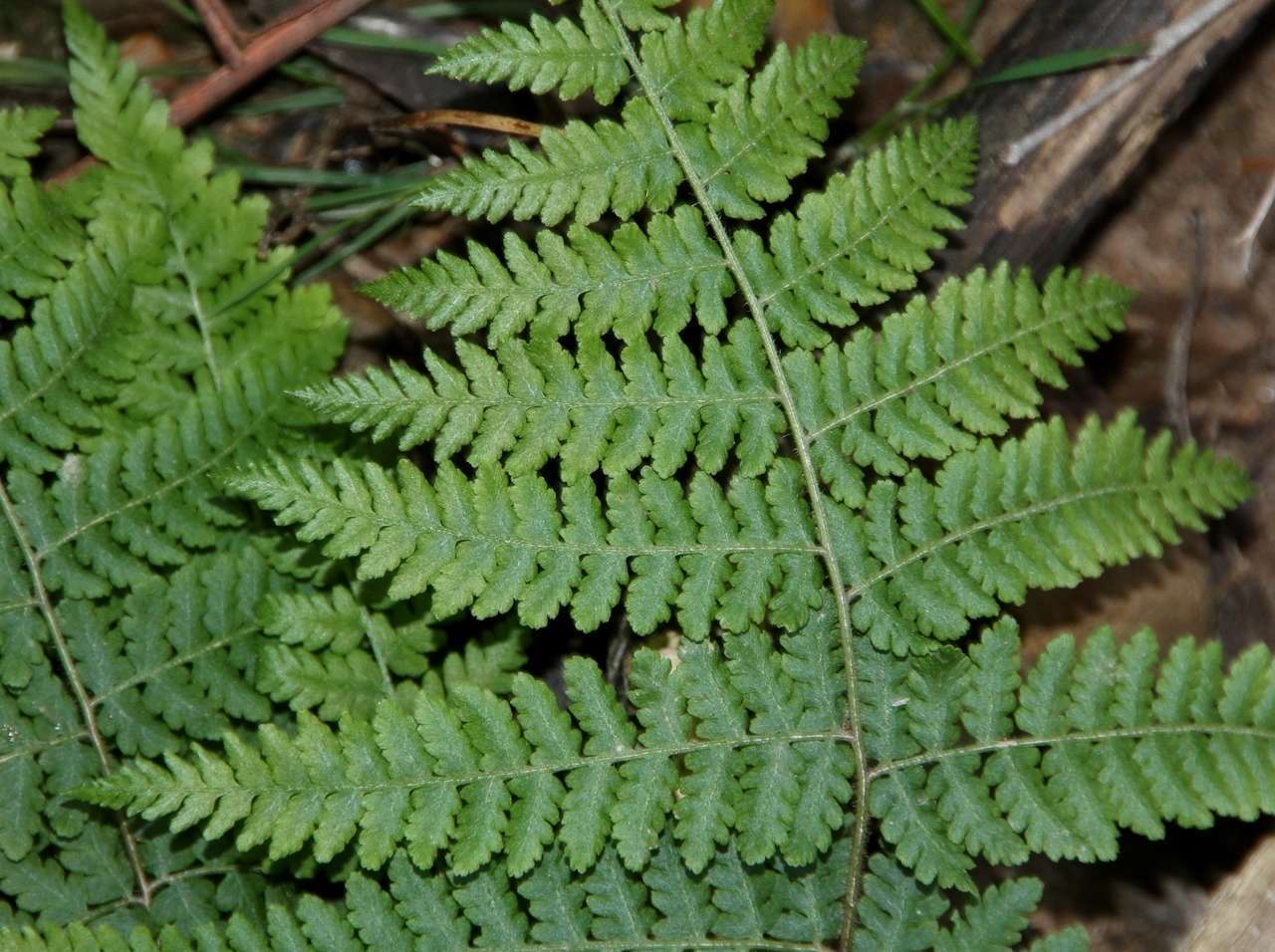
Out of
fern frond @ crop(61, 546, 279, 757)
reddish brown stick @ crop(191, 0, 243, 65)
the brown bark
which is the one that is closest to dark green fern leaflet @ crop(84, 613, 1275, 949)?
fern frond @ crop(61, 546, 279, 757)

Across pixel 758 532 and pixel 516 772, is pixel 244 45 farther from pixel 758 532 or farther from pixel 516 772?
pixel 516 772

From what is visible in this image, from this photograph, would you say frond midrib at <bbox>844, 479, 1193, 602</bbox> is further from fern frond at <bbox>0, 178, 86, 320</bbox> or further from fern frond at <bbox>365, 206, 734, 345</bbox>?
fern frond at <bbox>0, 178, 86, 320</bbox>

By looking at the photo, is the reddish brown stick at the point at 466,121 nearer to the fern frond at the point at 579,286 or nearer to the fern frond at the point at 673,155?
the fern frond at the point at 673,155

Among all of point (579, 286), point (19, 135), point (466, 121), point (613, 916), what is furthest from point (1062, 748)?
point (19, 135)

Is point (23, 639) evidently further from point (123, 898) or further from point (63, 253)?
point (63, 253)

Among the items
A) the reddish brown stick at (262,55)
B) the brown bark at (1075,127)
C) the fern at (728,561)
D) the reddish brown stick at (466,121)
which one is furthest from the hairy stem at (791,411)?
the reddish brown stick at (262,55)

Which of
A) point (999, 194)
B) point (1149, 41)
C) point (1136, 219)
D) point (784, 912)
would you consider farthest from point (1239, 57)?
point (784, 912)
